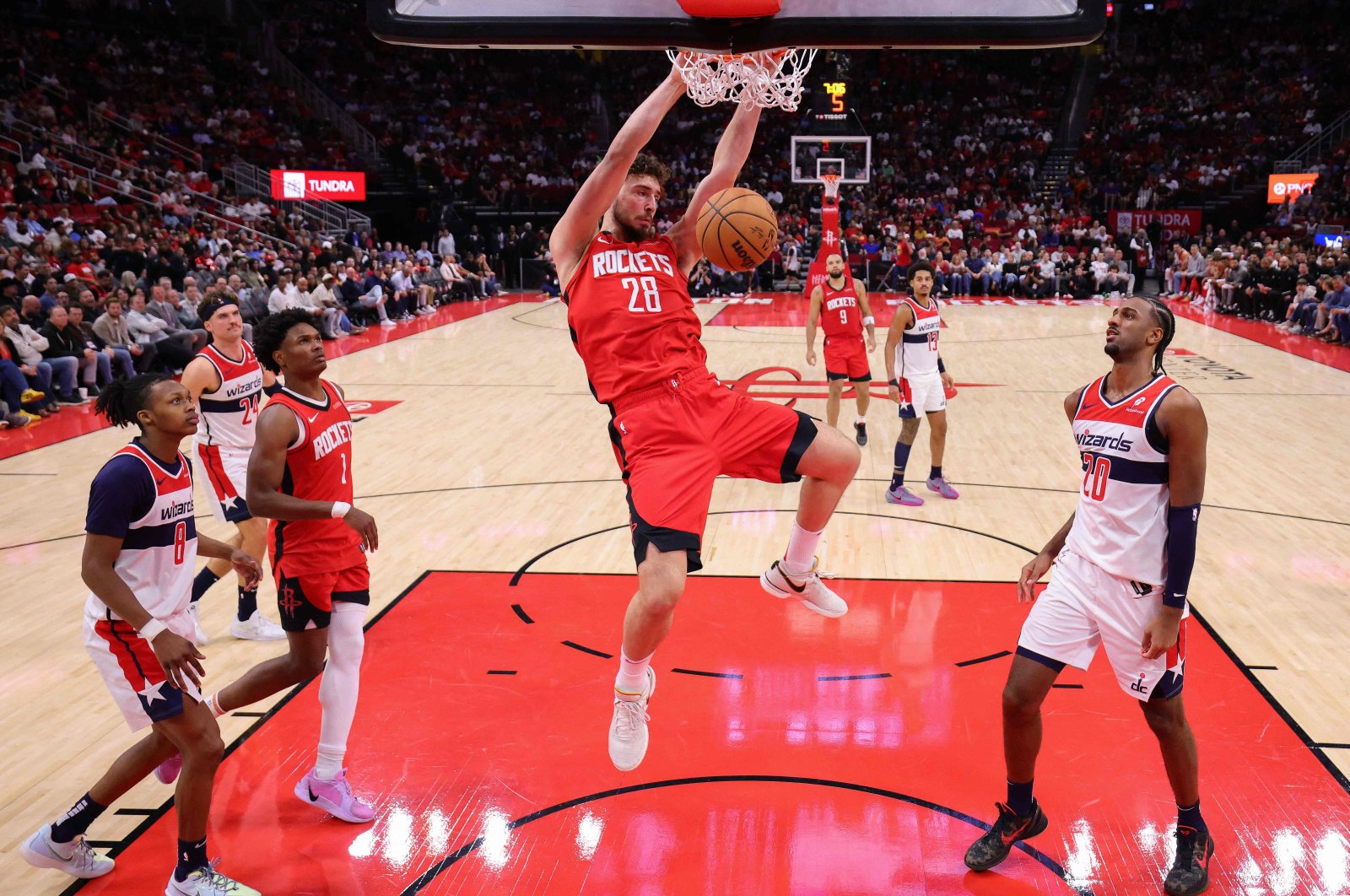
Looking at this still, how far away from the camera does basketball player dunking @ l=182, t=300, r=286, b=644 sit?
5516 millimetres

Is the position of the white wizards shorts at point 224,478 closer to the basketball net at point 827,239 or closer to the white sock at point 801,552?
the white sock at point 801,552

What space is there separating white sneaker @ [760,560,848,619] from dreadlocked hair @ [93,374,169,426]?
2246mm

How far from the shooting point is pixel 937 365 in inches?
320

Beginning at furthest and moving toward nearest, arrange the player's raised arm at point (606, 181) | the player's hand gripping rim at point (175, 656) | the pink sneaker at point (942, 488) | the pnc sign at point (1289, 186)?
the pnc sign at point (1289, 186)
the pink sneaker at point (942, 488)
the player's raised arm at point (606, 181)
the player's hand gripping rim at point (175, 656)

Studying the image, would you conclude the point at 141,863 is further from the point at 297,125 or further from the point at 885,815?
the point at 297,125

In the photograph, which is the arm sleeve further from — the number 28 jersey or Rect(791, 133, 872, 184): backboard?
Rect(791, 133, 872, 184): backboard

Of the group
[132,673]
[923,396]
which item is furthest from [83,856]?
[923,396]

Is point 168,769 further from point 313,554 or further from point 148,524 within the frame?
point 148,524

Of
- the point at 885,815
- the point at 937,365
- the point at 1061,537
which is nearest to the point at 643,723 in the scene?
the point at 885,815

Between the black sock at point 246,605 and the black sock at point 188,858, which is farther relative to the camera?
the black sock at point 246,605

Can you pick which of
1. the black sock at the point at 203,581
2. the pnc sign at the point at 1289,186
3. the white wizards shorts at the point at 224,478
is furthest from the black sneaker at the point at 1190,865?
the pnc sign at the point at 1289,186

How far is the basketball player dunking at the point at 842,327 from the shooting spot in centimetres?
925

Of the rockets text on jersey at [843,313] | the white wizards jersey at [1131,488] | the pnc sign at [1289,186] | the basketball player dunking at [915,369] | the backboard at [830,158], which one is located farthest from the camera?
the pnc sign at [1289,186]

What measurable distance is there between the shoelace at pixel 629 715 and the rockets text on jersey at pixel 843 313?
5.97 m
